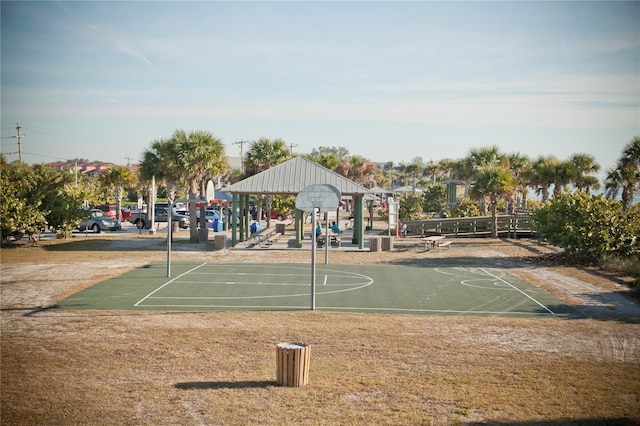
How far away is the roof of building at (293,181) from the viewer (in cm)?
3272

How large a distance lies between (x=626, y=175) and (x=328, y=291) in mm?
22556

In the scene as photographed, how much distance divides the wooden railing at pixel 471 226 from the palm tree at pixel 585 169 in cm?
776

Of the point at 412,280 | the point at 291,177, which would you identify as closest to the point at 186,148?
the point at 291,177

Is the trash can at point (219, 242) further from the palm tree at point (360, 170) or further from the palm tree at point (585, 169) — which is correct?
the palm tree at point (360, 170)

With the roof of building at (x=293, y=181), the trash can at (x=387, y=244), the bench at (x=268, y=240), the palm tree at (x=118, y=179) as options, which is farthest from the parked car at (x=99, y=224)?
the trash can at (x=387, y=244)

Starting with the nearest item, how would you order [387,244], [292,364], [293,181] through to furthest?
[292,364]
[387,244]
[293,181]

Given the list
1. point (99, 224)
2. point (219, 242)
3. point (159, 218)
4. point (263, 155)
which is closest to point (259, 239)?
point (219, 242)

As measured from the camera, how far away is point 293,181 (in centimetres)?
3356

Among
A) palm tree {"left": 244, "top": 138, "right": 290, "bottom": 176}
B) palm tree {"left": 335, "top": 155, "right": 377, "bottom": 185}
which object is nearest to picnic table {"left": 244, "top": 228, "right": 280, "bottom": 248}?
palm tree {"left": 244, "top": 138, "right": 290, "bottom": 176}

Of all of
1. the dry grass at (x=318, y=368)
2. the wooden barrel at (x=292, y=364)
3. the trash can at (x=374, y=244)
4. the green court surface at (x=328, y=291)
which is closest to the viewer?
the dry grass at (x=318, y=368)

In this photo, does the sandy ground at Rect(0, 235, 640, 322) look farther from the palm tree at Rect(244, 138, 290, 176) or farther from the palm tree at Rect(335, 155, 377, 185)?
the palm tree at Rect(335, 155, 377, 185)

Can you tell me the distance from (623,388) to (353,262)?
57.2 feet

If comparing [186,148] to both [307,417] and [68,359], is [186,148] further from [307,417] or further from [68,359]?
[307,417]

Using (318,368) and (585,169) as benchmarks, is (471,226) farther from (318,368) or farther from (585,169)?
(318,368)
